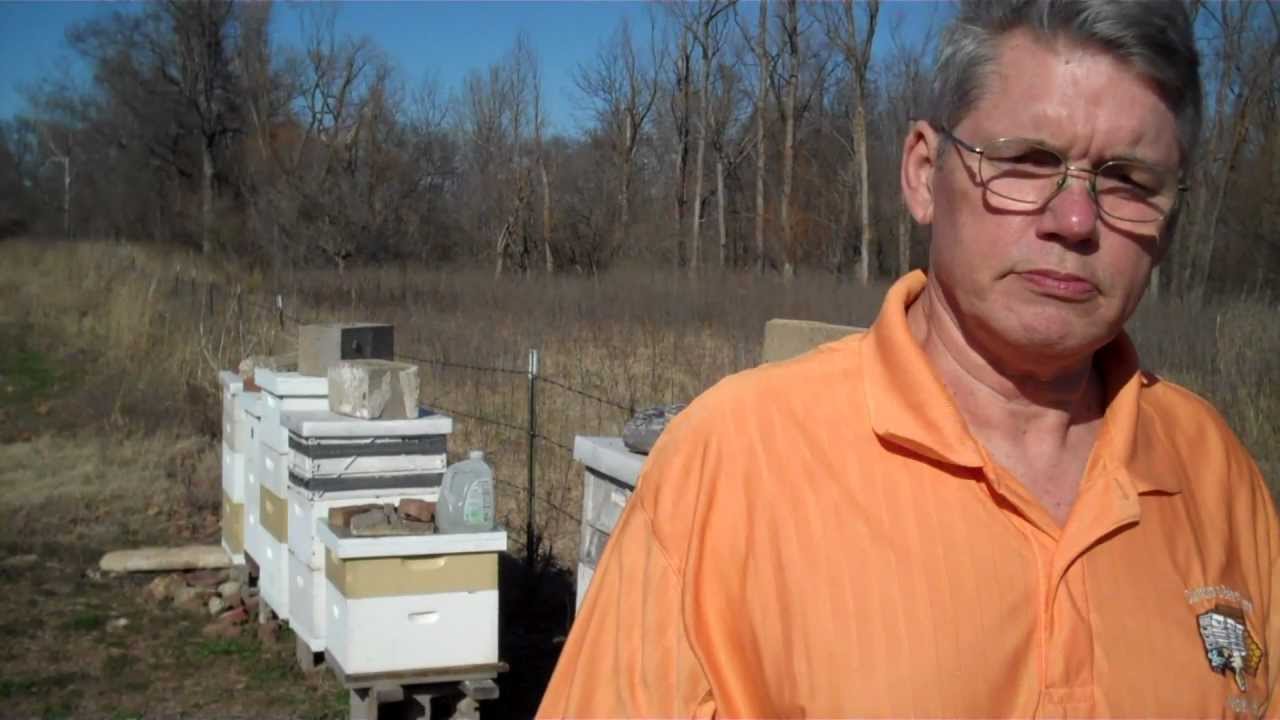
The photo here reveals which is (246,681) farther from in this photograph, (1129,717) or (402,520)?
(1129,717)

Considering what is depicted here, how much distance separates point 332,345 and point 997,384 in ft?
14.6

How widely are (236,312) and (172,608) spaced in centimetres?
706

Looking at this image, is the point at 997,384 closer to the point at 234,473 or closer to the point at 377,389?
the point at 377,389

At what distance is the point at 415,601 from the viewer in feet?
14.7

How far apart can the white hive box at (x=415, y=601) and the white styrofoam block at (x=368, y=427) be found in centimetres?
54

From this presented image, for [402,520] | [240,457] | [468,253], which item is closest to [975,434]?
[402,520]

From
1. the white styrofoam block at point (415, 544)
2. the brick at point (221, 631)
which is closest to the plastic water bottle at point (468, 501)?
the white styrofoam block at point (415, 544)

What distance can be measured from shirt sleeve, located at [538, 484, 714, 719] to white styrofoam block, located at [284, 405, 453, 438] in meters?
3.61

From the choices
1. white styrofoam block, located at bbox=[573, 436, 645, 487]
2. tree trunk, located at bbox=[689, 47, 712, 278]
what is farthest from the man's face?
tree trunk, located at bbox=[689, 47, 712, 278]

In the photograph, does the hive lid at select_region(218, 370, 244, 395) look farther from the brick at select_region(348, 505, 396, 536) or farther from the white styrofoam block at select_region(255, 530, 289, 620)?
the brick at select_region(348, 505, 396, 536)

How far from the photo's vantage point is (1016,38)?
1462mm

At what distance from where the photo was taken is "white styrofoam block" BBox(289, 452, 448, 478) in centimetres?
498

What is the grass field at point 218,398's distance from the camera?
5770 millimetres

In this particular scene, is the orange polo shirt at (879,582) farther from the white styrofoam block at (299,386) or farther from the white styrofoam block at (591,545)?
the white styrofoam block at (299,386)
